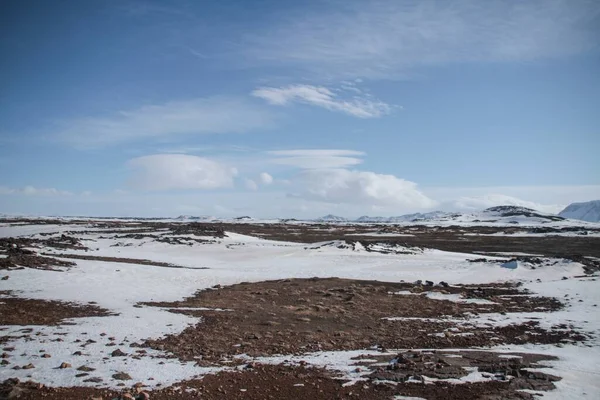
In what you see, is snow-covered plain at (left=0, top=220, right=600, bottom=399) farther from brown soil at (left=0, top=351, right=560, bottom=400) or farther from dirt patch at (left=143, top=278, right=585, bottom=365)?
dirt patch at (left=143, top=278, right=585, bottom=365)

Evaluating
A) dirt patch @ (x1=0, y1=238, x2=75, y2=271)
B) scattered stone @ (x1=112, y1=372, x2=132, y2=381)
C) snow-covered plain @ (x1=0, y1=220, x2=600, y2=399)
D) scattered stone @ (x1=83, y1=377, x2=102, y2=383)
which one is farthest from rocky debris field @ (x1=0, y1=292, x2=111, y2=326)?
dirt patch @ (x1=0, y1=238, x2=75, y2=271)

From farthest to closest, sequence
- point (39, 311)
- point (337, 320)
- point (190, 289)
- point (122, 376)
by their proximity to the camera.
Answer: point (190, 289)
point (337, 320)
point (39, 311)
point (122, 376)

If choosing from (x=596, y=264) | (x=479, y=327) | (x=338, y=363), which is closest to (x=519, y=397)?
(x=338, y=363)

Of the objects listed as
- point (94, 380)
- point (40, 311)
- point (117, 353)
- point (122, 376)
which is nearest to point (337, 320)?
point (117, 353)

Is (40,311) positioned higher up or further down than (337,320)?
higher up

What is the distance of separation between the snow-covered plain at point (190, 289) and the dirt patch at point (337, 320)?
29.2 inches

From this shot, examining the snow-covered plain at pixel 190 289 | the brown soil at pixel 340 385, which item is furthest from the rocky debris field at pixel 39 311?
the brown soil at pixel 340 385

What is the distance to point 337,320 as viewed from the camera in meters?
15.0

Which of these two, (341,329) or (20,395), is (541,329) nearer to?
(341,329)

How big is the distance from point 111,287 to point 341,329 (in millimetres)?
11333

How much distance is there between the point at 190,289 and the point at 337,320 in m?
8.41

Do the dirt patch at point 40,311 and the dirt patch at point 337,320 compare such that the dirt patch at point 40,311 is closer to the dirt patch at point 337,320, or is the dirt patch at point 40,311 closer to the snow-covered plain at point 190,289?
the snow-covered plain at point 190,289

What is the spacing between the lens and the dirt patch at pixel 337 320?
448 inches

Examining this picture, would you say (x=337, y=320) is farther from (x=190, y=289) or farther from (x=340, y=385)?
(x=190, y=289)
